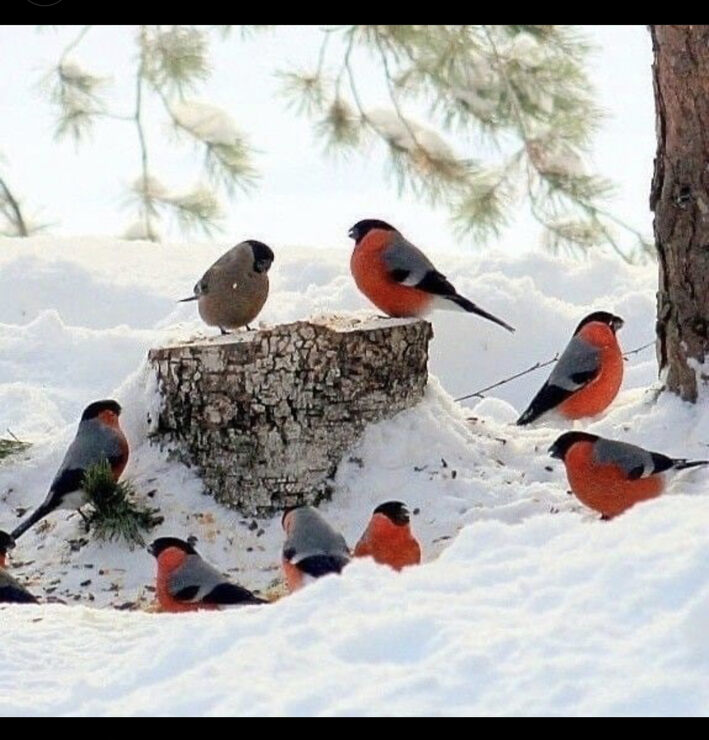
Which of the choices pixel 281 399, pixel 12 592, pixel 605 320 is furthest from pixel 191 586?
pixel 605 320

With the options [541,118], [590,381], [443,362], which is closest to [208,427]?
[590,381]

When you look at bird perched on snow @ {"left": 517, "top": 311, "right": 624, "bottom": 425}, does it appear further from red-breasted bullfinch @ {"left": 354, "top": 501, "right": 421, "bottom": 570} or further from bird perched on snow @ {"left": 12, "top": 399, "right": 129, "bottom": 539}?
bird perched on snow @ {"left": 12, "top": 399, "right": 129, "bottom": 539}

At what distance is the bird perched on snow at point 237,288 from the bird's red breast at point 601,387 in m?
1.17

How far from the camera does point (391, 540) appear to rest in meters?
5.18

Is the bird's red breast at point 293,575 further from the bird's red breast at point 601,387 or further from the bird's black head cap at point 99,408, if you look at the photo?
the bird's red breast at point 601,387

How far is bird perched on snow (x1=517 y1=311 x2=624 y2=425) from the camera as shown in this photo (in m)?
6.35

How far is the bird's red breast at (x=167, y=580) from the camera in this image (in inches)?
203

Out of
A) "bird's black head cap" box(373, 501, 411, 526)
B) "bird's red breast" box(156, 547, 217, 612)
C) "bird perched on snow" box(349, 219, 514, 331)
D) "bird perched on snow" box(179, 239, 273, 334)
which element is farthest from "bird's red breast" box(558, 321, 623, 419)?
"bird's red breast" box(156, 547, 217, 612)

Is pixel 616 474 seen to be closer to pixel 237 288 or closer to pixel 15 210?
pixel 237 288

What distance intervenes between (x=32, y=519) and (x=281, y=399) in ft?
3.03

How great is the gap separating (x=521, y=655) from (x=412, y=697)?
21 centimetres

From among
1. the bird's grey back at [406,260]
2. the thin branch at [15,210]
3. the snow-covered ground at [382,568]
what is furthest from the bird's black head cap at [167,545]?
the thin branch at [15,210]

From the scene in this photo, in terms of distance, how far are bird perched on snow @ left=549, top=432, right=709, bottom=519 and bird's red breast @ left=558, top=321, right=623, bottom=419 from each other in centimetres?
80

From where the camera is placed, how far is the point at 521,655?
2844 millimetres
